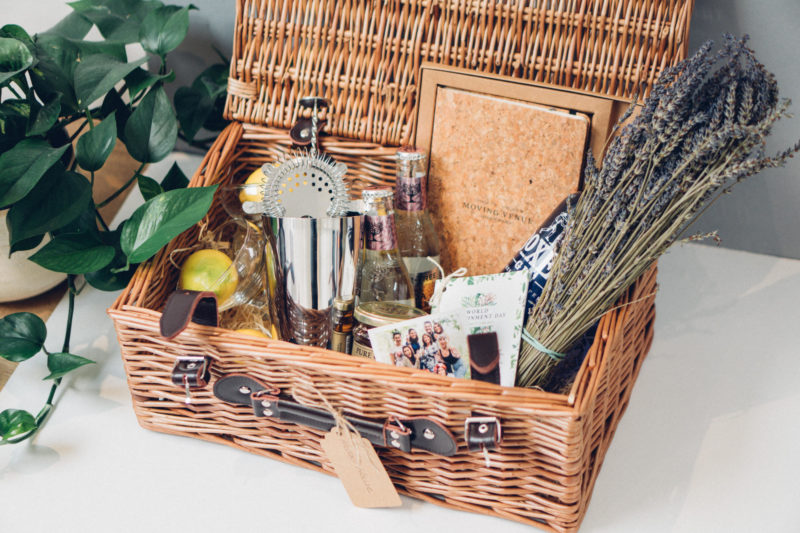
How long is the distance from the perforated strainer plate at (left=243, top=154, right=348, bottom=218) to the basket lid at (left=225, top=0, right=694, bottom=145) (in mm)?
258

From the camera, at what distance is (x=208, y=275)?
0.96 metres

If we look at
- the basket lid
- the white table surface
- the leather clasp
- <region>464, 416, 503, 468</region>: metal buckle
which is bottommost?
the white table surface

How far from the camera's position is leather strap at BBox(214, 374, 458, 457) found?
0.74m

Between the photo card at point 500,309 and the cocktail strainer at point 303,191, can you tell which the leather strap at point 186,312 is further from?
the photo card at point 500,309

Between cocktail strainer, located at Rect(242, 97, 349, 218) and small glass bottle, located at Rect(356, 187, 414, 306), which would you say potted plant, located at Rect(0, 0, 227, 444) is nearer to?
cocktail strainer, located at Rect(242, 97, 349, 218)

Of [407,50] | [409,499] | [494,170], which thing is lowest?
[409,499]

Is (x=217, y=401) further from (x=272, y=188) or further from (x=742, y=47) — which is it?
(x=742, y=47)

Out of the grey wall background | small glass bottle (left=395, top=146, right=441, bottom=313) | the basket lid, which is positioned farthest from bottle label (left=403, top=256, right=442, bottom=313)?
the grey wall background

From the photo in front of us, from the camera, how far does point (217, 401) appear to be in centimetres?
86

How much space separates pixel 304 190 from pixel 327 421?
298mm

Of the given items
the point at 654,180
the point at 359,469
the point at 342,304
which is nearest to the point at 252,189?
the point at 342,304

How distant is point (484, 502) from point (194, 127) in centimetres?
90

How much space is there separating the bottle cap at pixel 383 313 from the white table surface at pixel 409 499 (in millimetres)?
214

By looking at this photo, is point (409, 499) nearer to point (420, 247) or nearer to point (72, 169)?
point (420, 247)
